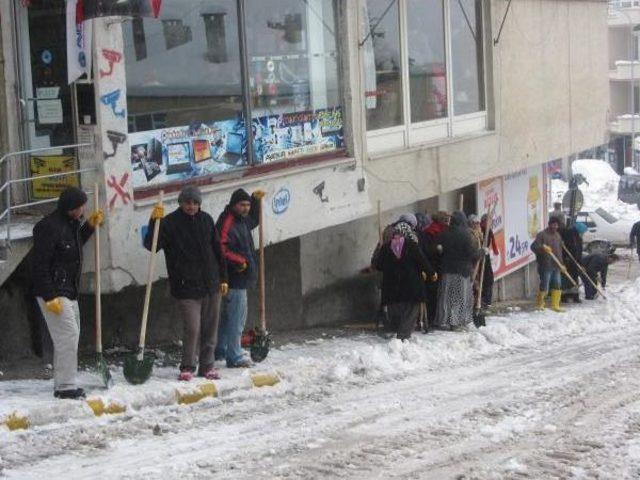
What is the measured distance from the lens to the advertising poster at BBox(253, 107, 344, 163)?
40.9 ft

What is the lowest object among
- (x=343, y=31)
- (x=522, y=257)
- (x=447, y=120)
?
(x=522, y=257)

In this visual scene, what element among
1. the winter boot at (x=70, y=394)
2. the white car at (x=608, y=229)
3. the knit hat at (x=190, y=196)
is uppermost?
the knit hat at (x=190, y=196)

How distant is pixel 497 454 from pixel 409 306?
4.90 m

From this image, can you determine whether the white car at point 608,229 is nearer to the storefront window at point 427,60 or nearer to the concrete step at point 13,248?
the storefront window at point 427,60

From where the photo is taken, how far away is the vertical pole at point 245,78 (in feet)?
39.6

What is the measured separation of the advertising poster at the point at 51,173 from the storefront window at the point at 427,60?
6050 millimetres

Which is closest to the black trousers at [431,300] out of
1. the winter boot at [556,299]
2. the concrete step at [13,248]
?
the winter boot at [556,299]

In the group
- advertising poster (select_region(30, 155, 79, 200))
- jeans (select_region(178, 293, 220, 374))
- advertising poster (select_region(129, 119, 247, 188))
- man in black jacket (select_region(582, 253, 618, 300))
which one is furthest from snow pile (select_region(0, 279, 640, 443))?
man in black jacket (select_region(582, 253, 618, 300))

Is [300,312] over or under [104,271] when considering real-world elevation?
under

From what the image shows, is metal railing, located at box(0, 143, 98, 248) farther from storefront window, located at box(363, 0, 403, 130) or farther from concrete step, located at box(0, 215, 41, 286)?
storefront window, located at box(363, 0, 403, 130)

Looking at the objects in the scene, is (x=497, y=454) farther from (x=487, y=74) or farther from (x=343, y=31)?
(x=487, y=74)

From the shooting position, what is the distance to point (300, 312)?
14961 mm

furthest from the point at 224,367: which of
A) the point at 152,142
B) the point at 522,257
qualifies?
the point at 522,257

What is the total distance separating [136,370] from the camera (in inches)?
379
